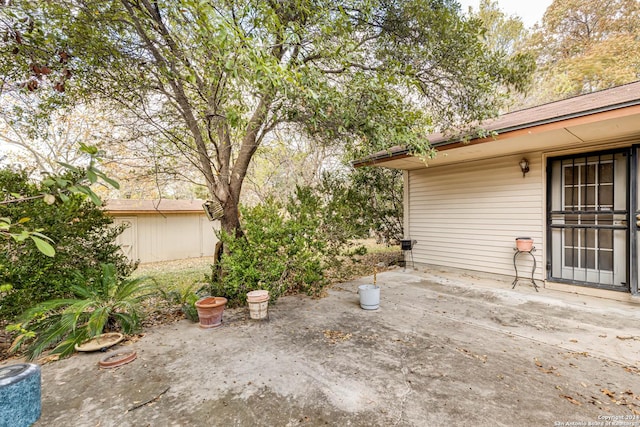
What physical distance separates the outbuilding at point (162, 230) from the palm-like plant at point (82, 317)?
6.48 metres

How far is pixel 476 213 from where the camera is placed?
580cm

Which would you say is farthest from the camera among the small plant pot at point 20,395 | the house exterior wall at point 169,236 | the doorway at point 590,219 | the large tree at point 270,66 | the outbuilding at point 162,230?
the house exterior wall at point 169,236

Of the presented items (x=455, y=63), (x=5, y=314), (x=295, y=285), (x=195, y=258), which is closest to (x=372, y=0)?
(x=455, y=63)

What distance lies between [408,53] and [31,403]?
524 cm

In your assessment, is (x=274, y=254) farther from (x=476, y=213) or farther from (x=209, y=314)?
(x=476, y=213)

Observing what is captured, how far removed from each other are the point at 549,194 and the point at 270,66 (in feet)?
16.8

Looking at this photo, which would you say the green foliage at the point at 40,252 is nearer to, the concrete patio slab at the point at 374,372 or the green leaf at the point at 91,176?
the concrete patio slab at the point at 374,372

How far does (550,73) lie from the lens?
12.9 meters

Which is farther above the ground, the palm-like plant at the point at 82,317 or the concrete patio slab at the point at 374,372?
the palm-like plant at the point at 82,317

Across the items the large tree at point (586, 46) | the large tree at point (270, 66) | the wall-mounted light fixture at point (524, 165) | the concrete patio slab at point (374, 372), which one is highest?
the large tree at point (586, 46)

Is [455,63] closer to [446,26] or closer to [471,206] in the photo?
[446,26]

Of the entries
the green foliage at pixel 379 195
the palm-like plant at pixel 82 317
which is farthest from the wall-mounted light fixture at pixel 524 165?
the palm-like plant at pixel 82 317

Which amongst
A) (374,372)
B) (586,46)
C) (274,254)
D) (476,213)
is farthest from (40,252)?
(586,46)

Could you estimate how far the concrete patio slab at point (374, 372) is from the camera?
1.97 meters
